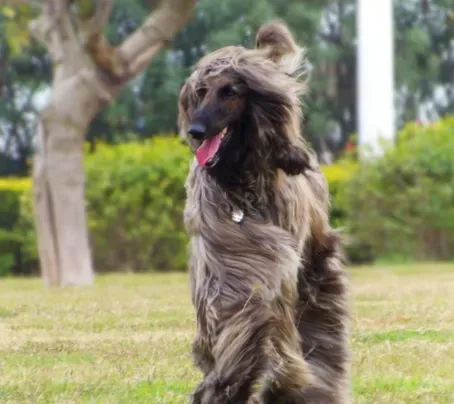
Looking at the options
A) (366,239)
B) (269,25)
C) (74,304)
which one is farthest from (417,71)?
(269,25)

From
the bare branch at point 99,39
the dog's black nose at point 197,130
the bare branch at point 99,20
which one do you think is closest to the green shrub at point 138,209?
the bare branch at point 99,39

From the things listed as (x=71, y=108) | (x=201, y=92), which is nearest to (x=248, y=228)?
(x=201, y=92)

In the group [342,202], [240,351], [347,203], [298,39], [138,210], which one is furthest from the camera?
[298,39]

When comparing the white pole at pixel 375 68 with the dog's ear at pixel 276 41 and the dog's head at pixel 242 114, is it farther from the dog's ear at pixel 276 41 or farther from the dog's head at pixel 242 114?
the dog's head at pixel 242 114

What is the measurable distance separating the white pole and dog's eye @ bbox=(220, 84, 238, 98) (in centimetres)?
1454

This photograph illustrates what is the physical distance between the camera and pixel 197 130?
14.6ft

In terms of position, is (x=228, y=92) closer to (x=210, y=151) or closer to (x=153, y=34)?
(x=210, y=151)

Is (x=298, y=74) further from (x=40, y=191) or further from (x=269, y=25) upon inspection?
(x=40, y=191)

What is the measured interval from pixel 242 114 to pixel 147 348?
2408 millimetres

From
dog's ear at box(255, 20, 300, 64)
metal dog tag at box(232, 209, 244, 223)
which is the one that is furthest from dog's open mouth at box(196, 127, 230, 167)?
dog's ear at box(255, 20, 300, 64)

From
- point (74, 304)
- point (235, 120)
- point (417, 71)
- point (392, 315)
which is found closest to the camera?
point (235, 120)

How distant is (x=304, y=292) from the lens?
16.8 ft

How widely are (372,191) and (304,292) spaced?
500 inches

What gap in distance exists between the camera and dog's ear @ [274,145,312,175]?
468 cm
